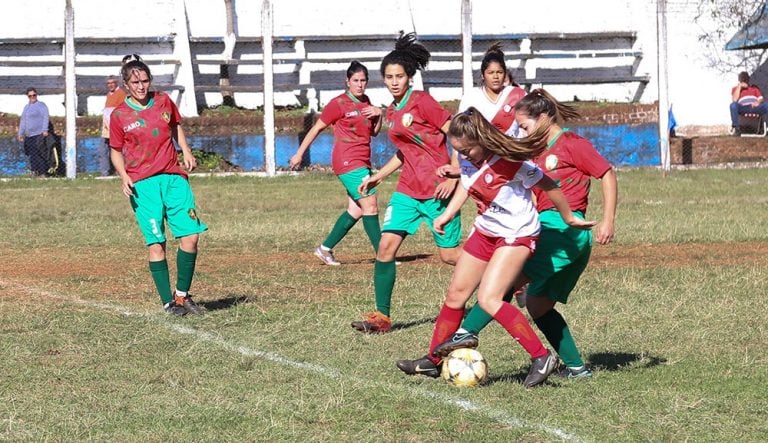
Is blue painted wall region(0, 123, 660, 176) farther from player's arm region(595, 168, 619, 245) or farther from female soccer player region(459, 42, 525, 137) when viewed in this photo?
player's arm region(595, 168, 619, 245)

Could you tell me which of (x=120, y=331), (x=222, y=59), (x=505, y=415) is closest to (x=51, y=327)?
(x=120, y=331)

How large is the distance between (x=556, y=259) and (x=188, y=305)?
364 centimetres

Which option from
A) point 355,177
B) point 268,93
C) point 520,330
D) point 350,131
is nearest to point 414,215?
point 520,330

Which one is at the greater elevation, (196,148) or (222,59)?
(222,59)

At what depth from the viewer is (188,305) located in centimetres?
992

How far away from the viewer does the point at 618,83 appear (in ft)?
100

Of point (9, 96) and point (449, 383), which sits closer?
point (449, 383)

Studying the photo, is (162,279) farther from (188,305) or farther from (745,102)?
(745,102)

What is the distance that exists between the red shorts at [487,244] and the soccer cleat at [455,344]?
431mm

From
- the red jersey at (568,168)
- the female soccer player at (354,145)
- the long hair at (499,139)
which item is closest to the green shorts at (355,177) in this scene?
the female soccer player at (354,145)

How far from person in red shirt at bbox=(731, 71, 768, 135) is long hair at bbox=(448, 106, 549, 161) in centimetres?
2348

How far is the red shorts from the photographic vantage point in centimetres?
695

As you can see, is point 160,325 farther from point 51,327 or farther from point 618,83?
point 618,83

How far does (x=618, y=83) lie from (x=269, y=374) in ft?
79.6
